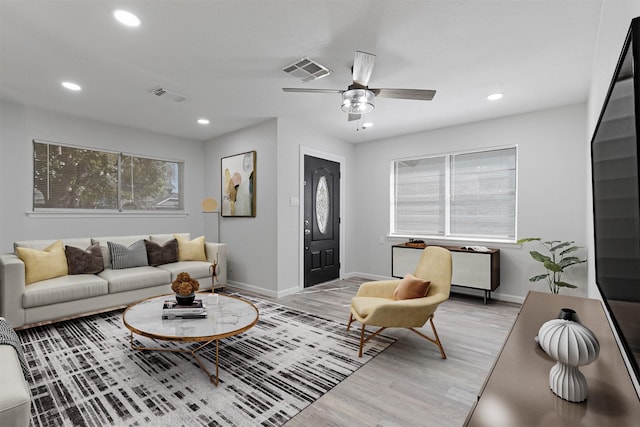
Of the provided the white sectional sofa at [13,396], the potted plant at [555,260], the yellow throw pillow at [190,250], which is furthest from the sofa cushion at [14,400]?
the potted plant at [555,260]

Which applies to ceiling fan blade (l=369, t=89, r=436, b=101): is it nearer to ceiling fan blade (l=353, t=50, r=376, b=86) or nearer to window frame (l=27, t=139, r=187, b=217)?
ceiling fan blade (l=353, t=50, r=376, b=86)

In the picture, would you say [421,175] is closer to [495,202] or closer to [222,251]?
[495,202]

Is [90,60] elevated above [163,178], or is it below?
above

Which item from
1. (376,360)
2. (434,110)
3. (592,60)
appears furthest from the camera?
(434,110)

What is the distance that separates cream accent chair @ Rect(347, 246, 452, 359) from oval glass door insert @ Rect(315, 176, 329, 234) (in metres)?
2.21

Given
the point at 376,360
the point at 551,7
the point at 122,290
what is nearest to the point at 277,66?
the point at 551,7

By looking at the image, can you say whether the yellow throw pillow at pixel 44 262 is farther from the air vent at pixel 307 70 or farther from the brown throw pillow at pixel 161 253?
the air vent at pixel 307 70

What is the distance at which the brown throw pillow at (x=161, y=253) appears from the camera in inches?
174

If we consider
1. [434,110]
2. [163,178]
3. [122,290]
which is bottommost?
[122,290]

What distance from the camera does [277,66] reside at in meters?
2.96

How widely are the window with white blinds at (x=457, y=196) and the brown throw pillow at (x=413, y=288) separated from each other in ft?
7.73

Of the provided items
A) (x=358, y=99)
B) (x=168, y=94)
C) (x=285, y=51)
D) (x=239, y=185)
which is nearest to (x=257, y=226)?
(x=239, y=185)

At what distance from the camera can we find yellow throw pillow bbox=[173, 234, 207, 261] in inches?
188

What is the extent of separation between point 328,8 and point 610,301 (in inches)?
87.8
